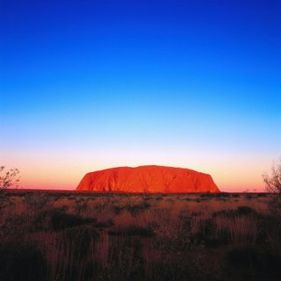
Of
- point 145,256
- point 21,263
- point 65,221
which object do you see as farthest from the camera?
point 65,221

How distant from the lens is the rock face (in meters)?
126

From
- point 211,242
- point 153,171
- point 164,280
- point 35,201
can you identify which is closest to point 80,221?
point 35,201

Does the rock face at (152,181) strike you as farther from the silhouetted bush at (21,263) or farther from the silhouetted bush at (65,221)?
the silhouetted bush at (21,263)

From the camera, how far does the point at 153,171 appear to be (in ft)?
431

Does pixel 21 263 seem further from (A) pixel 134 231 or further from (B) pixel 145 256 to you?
(A) pixel 134 231

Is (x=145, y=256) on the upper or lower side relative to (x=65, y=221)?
lower

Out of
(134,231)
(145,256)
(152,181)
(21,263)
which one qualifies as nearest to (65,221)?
(134,231)

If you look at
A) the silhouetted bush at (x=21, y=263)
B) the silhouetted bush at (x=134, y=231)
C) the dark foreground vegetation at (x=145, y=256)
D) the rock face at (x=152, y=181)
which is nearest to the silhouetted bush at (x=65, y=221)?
the silhouetted bush at (x=134, y=231)

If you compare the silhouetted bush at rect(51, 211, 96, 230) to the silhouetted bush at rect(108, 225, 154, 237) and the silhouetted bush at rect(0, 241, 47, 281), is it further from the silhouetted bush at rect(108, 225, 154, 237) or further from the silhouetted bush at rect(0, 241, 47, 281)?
the silhouetted bush at rect(0, 241, 47, 281)

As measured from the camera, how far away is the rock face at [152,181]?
12588cm

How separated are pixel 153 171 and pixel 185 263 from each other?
126813 millimetres

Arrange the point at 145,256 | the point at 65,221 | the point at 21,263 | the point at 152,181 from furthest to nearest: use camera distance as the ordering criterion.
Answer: the point at 152,181 → the point at 65,221 → the point at 145,256 → the point at 21,263

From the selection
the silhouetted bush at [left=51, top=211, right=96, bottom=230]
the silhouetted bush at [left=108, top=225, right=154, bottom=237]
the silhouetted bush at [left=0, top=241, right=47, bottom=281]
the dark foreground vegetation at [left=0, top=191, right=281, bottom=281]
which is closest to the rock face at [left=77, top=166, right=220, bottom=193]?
the silhouetted bush at [left=51, top=211, right=96, bottom=230]

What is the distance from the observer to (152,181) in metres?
128
